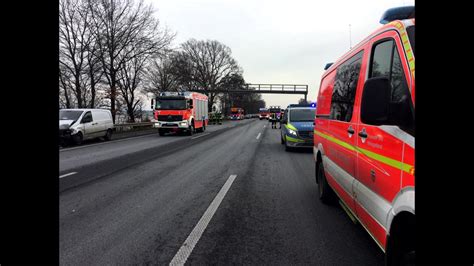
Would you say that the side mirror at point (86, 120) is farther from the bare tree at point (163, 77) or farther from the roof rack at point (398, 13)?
the bare tree at point (163, 77)

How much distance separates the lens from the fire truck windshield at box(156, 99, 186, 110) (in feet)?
71.7

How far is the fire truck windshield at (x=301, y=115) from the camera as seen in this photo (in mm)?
13160

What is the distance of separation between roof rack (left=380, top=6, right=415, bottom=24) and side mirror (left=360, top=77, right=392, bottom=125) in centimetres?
99

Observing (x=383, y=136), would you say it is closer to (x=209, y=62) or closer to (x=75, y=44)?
(x=75, y=44)

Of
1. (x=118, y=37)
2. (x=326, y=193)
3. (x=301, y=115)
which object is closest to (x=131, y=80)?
(x=118, y=37)

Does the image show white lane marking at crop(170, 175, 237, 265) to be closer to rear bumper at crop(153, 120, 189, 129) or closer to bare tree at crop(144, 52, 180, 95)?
rear bumper at crop(153, 120, 189, 129)

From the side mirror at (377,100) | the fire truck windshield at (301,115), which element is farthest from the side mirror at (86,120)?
the side mirror at (377,100)

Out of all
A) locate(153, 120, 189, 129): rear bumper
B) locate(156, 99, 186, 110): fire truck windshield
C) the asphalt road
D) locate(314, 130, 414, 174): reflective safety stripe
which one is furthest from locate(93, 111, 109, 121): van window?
locate(314, 130, 414, 174): reflective safety stripe

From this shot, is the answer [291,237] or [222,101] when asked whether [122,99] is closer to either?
[291,237]

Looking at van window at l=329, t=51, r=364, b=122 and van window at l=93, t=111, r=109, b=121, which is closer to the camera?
van window at l=329, t=51, r=364, b=122

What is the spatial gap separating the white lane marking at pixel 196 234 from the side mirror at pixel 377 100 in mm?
2212

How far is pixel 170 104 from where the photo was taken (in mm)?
21891
